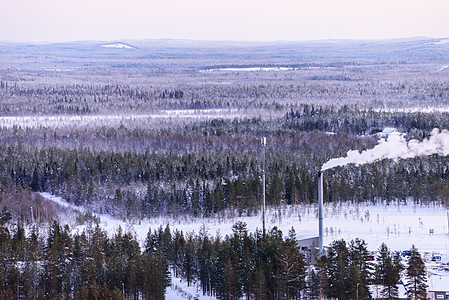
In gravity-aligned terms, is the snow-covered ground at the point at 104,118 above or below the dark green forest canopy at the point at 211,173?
below

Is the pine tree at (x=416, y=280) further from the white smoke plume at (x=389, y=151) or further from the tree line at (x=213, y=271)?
the white smoke plume at (x=389, y=151)

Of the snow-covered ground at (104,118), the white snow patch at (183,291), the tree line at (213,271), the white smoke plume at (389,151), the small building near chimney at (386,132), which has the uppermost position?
the white smoke plume at (389,151)

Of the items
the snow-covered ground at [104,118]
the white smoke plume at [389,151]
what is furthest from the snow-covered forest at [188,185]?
the white smoke plume at [389,151]

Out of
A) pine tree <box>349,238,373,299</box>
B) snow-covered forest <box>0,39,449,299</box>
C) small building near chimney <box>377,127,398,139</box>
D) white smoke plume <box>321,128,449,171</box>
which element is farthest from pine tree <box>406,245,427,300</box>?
small building near chimney <box>377,127,398,139</box>

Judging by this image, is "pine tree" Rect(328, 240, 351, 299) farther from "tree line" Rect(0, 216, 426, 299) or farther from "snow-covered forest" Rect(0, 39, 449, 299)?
"snow-covered forest" Rect(0, 39, 449, 299)

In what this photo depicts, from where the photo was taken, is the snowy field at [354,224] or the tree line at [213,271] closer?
the tree line at [213,271]

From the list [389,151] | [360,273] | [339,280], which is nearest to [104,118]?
[389,151]

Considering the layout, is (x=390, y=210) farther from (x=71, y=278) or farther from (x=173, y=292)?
(x=71, y=278)

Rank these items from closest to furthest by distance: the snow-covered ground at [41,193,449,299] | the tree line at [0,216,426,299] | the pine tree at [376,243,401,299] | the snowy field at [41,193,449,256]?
the pine tree at [376,243,401,299], the tree line at [0,216,426,299], the snow-covered ground at [41,193,449,299], the snowy field at [41,193,449,256]
